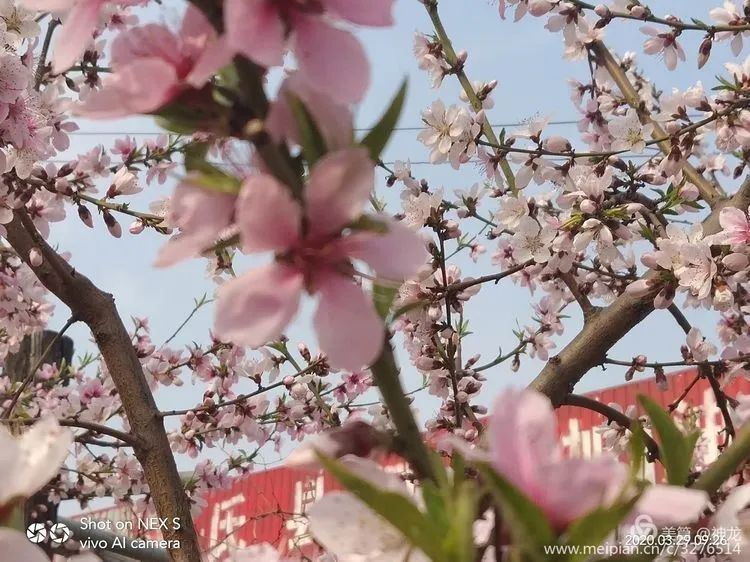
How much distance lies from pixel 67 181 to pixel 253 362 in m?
0.96

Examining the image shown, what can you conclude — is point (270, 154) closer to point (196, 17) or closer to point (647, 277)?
point (196, 17)

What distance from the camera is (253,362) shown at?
8.34 feet

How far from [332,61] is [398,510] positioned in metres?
0.20

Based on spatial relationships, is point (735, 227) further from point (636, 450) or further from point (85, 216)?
point (85, 216)

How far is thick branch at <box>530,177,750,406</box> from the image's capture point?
156 cm

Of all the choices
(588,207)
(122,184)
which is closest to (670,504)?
(588,207)

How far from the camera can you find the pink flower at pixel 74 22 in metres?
0.38

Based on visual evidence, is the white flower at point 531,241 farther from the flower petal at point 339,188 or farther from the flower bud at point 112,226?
the flower petal at point 339,188

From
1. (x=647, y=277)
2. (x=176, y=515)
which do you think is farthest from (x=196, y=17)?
(x=176, y=515)

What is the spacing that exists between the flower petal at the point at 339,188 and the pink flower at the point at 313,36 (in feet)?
0.12

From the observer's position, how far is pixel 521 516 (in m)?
0.29

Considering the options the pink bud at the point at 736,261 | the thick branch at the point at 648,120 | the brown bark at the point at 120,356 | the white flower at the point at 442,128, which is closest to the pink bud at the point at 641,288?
the pink bud at the point at 736,261

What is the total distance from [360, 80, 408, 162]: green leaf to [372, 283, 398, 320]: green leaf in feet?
0.22

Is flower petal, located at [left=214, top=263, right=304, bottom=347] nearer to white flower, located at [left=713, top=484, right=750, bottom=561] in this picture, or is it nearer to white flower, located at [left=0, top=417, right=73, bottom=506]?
white flower, located at [left=0, top=417, right=73, bottom=506]
